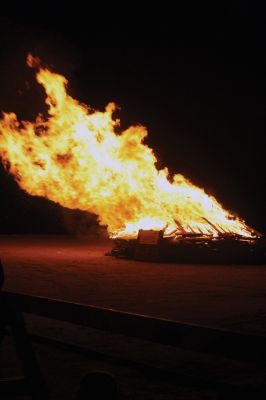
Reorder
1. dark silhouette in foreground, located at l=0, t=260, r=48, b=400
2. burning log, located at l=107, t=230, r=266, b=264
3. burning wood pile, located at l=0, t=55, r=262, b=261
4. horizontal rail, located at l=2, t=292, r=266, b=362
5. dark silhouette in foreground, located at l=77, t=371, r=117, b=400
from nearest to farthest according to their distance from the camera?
horizontal rail, located at l=2, t=292, r=266, b=362
dark silhouette in foreground, located at l=77, t=371, r=117, b=400
dark silhouette in foreground, located at l=0, t=260, r=48, b=400
burning log, located at l=107, t=230, r=266, b=264
burning wood pile, located at l=0, t=55, r=262, b=261

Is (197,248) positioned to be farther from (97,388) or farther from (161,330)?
(97,388)

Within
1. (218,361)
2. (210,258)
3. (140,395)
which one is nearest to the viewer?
(140,395)

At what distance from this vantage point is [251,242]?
2266 centimetres

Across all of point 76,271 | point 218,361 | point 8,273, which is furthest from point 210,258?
point 218,361

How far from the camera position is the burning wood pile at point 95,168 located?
Result: 23156 mm

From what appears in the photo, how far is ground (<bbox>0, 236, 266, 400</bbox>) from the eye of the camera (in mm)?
6434

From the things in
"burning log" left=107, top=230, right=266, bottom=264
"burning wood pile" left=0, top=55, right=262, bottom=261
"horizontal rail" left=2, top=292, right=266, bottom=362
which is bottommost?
"horizontal rail" left=2, top=292, right=266, bottom=362

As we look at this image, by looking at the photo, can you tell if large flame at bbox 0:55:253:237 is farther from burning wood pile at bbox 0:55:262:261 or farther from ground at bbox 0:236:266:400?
ground at bbox 0:236:266:400

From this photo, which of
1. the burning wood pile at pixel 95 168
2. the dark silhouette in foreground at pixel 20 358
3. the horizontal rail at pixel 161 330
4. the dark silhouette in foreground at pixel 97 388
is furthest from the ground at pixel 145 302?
the burning wood pile at pixel 95 168

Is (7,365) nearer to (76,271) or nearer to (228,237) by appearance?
(76,271)

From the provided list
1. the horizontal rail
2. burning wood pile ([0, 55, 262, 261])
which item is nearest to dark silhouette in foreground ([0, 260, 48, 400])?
the horizontal rail

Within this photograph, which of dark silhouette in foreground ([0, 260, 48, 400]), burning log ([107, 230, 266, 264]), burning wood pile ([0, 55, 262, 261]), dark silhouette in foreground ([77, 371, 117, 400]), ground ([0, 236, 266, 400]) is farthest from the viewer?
burning wood pile ([0, 55, 262, 261])

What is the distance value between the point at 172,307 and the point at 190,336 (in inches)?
272

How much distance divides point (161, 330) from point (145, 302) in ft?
23.5
